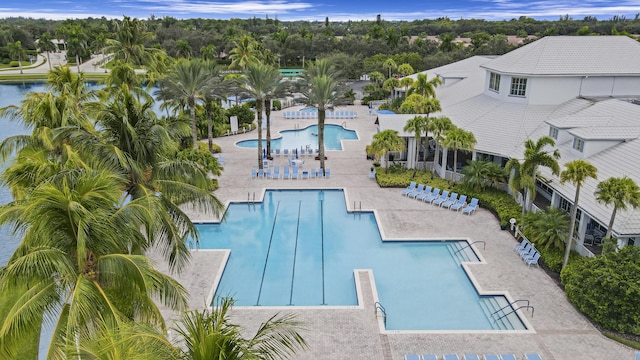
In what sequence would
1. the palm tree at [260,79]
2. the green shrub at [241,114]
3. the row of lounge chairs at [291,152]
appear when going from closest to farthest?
the palm tree at [260,79] → the row of lounge chairs at [291,152] → the green shrub at [241,114]

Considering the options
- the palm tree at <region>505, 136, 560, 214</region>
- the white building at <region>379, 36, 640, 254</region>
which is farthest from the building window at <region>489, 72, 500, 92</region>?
the palm tree at <region>505, 136, 560, 214</region>

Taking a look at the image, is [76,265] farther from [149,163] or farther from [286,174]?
[286,174]

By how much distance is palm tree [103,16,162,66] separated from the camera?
28203mm

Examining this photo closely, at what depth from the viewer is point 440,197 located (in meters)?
24.2

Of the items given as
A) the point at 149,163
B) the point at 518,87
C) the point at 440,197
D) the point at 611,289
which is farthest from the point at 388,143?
the point at 149,163

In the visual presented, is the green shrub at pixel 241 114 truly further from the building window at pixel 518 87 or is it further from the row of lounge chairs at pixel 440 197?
the building window at pixel 518 87

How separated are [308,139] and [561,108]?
19483 millimetres

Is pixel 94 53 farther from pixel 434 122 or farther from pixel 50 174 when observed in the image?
pixel 50 174

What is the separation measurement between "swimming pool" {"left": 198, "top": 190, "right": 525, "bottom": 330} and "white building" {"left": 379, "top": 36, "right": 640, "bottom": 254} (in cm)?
636

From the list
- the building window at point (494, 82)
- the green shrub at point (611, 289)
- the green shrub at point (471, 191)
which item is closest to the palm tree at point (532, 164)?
the green shrub at point (471, 191)

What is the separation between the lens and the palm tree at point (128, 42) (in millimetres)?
28203

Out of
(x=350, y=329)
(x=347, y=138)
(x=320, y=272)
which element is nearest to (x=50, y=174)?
(x=350, y=329)

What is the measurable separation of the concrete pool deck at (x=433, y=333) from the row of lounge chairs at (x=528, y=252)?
0.26 meters

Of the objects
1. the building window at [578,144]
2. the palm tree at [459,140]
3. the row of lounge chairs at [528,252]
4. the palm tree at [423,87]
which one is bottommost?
the row of lounge chairs at [528,252]
